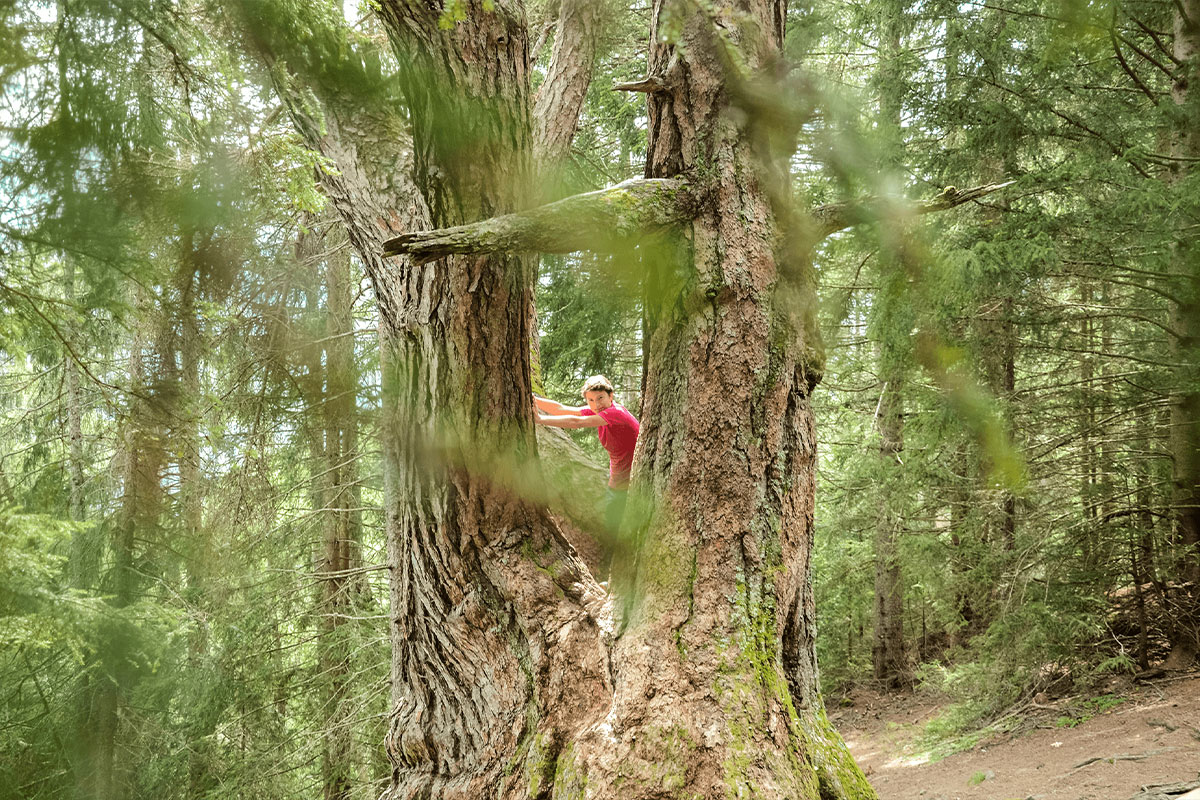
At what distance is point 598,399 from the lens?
5078 mm

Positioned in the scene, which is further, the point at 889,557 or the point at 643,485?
the point at 889,557

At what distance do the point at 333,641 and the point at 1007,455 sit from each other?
6728 mm

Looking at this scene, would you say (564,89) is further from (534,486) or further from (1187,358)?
(1187,358)

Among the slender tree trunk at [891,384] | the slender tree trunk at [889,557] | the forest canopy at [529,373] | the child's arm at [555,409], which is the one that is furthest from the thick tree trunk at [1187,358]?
the child's arm at [555,409]

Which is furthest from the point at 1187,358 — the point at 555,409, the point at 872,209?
the point at 555,409

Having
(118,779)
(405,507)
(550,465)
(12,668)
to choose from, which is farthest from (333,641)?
(405,507)

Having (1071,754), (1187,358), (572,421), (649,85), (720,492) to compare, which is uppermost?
(649,85)

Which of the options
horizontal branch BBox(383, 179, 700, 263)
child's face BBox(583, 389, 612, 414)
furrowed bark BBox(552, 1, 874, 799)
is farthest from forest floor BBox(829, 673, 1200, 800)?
horizontal branch BBox(383, 179, 700, 263)

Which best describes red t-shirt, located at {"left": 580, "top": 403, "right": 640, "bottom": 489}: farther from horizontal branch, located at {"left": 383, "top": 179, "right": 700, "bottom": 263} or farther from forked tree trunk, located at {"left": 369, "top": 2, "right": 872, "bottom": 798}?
horizontal branch, located at {"left": 383, "top": 179, "right": 700, "bottom": 263}

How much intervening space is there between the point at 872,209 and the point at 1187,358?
16.2 feet

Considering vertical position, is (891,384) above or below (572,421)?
above

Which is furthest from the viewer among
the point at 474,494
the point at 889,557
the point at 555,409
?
the point at 889,557

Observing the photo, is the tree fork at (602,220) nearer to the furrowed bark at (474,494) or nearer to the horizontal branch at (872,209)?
the horizontal branch at (872,209)

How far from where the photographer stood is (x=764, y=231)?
145 inches
